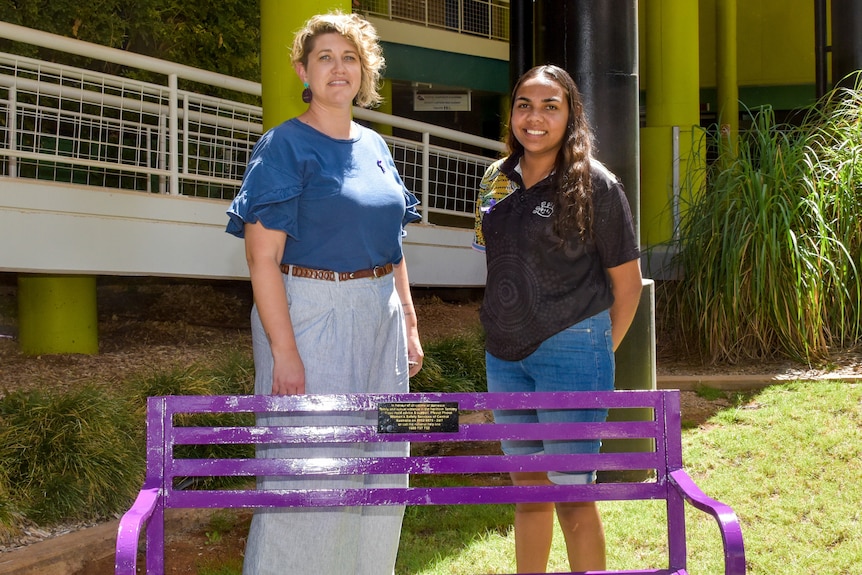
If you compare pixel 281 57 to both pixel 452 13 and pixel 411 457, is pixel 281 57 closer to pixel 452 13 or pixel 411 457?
pixel 411 457

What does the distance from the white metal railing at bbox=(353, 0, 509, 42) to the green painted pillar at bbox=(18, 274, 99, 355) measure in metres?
9.40

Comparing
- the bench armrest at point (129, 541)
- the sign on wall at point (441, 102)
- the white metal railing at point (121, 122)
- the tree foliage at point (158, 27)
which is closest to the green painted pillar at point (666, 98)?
the white metal railing at point (121, 122)

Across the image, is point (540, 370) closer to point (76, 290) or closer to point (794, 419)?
point (794, 419)

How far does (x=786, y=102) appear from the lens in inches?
826

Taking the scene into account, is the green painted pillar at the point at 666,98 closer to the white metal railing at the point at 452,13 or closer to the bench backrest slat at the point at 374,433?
the white metal railing at the point at 452,13

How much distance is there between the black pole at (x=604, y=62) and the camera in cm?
471

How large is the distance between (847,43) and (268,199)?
8.81 m

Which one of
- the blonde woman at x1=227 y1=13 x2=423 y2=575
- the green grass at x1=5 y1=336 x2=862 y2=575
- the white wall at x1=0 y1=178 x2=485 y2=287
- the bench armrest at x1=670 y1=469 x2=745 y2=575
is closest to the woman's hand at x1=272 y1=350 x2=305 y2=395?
the blonde woman at x1=227 y1=13 x2=423 y2=575

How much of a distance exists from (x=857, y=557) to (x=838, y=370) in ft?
10.4

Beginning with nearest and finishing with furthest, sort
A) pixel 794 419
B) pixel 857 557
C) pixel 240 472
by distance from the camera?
pixel 240 472 → pixel 857 557 → pixel 794 419

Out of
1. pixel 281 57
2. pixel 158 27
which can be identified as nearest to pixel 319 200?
pixel 281 57

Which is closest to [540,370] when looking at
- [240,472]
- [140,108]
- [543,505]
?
[543,505]

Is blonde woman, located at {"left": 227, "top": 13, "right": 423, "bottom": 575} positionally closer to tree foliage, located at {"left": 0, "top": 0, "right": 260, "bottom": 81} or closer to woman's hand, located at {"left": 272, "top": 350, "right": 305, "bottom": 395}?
woman's hand, located at {"left": 272, "top": 350, "right": 305, "bottom": 395}

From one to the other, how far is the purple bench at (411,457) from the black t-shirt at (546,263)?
18.9 inches
